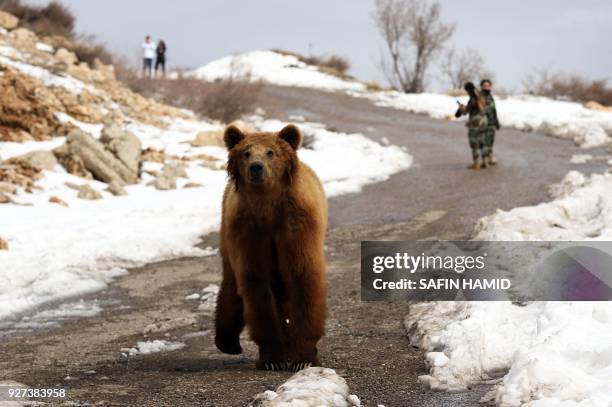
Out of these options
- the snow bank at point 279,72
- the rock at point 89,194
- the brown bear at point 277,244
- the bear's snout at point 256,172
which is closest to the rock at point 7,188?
the rock at point 89,194

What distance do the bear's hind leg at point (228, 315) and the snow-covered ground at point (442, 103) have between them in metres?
17.2

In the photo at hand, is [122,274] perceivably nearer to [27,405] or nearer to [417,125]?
[27,405]

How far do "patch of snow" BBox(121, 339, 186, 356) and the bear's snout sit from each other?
238 cm

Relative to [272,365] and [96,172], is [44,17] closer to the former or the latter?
[96,172]

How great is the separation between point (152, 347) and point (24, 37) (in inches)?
886

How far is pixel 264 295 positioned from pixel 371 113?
90.6 ft

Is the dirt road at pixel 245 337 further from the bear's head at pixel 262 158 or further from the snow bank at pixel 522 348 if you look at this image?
the bear's head at pixel 262 158

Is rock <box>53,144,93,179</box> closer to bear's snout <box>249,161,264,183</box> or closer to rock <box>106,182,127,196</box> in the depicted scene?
rock <box>106,182,127,196</box>

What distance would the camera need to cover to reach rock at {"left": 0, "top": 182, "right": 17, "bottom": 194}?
14.3 meters

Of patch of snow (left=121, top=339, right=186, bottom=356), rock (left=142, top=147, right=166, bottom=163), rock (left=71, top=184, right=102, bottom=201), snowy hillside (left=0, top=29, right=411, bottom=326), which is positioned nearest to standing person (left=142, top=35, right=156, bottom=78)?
snowy hillside (left=0, top=29, right=411, bottom=326)

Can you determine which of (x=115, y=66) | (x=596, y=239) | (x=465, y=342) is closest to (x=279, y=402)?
(x=465, y=342)

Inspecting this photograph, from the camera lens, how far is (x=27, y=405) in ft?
15.5

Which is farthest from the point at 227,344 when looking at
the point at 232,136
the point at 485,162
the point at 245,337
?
the point at 485,162

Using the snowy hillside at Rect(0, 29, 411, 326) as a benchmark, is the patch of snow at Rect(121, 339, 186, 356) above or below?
below
